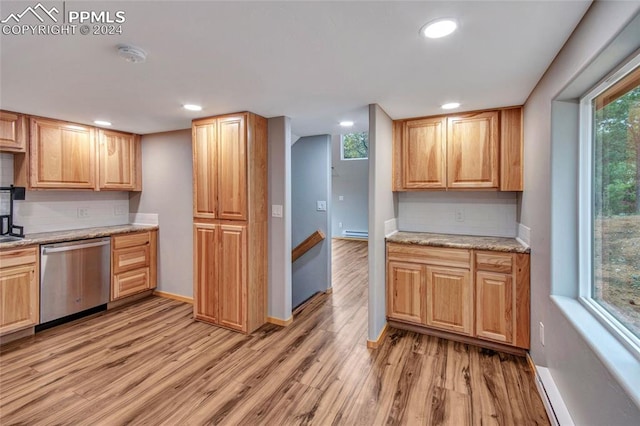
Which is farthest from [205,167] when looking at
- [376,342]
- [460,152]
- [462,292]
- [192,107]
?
[462,292]

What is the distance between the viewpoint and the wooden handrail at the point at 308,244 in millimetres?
4055

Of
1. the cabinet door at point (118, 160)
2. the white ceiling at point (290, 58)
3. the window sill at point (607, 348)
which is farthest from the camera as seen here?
the cabinet door at point (118, 160)

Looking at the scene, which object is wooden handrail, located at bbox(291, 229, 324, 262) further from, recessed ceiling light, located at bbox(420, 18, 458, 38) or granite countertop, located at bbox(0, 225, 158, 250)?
recessed ceiling light, located at bbox(420, 18, 458, 38)

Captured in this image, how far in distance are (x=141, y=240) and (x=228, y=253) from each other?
1.58 meters

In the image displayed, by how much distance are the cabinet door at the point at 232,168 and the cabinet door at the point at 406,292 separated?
5.27 feet

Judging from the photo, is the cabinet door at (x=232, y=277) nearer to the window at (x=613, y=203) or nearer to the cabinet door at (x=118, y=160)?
the cabinet door at (x=118, y=160)

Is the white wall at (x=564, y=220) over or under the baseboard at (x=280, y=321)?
over

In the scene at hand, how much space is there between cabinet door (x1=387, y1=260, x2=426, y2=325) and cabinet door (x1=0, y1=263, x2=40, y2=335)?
3.46 metres

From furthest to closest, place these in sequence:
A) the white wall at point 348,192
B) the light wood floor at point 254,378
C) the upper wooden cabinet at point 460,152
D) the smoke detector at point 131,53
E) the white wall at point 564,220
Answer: the white wall at point 348,192 < the upper wooden cabinet at point 460,152 < the light wood floor at point 254,378 < the smoke detector at point 131,53 < the white wall at point 564,220

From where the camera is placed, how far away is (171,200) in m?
3.87

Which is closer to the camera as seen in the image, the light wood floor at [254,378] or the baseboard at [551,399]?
the baseboard at [551,399]

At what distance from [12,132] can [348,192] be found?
6748 millimetres

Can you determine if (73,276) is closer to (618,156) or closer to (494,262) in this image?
(494,262)

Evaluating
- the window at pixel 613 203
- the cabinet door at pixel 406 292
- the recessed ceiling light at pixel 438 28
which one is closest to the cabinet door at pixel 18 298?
the cabinet door at pixel 406 292
